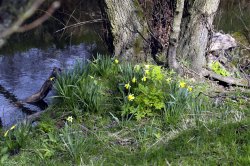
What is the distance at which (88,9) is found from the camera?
46.5ft

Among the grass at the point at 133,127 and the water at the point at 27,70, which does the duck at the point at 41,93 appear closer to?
the water at the point at 27,70

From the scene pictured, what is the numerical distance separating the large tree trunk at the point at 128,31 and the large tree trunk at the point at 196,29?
0.70 metres

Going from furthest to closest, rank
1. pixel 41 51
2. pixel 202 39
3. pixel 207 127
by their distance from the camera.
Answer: pixel 41 51
pixel 202 39
pixel 207 127

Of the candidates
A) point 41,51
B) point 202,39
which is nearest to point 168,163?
point 202,39

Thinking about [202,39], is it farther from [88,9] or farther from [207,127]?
[88,9]

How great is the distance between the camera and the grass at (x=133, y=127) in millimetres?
4121

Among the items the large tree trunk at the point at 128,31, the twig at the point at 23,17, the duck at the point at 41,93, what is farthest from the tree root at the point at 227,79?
the twig at the point at 23,17

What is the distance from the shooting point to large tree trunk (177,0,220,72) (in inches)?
266

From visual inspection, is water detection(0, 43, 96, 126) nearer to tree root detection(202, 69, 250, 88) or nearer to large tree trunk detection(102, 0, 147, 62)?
large tree trunk detection(102, 0, 147, 62)

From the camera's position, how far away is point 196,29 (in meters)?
6.83

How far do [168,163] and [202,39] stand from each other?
11.4ft

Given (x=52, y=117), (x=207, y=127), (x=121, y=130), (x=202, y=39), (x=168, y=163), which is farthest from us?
(x=202, y=39)

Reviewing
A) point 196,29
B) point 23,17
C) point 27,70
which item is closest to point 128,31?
point 196,29

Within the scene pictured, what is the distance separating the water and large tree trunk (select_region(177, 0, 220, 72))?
1.71m
